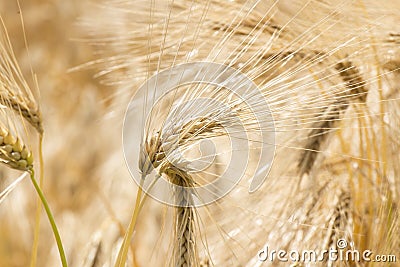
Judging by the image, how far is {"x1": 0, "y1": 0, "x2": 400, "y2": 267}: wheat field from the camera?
58 centimetres

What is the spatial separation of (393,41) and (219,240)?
0.30 m

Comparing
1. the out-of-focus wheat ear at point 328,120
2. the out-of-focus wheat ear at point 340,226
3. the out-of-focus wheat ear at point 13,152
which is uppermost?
the out-of-focus wheat ear at point 328,120

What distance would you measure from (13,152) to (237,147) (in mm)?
198

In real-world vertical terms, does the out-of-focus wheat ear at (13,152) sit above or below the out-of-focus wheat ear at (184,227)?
above

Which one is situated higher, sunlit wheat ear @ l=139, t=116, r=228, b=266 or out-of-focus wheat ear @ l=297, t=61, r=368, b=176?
out-of-focus wheat ear @ l=297, t=61, r=368, b=176

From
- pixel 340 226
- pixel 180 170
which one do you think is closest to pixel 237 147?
pixel 180 170

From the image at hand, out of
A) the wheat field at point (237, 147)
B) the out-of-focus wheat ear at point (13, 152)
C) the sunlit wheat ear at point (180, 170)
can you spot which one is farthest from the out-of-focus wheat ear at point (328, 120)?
the out-of-focus wheat ear at point (13, 152)

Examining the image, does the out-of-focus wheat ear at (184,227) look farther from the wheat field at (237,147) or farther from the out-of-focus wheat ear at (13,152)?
the out-of-focus wheat ear at (13,152)

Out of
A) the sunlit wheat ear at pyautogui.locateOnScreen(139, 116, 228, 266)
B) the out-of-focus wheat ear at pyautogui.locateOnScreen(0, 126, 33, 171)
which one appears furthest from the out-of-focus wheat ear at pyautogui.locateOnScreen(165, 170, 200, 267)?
the out-of-focus wheat ear at pyautogui.locateOnScreen(0, 126, 33, 171)

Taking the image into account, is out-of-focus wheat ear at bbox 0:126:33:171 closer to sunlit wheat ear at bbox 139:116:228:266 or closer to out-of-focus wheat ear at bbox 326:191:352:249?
sunlit wheat ear at bbox 139:116:228:266

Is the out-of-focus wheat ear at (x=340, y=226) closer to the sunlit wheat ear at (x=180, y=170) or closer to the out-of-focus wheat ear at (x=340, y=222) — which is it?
the out-of-focus wheat ear at (x=340, y=222)

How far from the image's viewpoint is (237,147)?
0.61 metres

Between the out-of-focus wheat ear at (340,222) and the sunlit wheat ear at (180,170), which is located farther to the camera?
the out-of-focus wheat ear at (340,222)

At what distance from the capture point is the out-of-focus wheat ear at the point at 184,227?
0.58 metres
